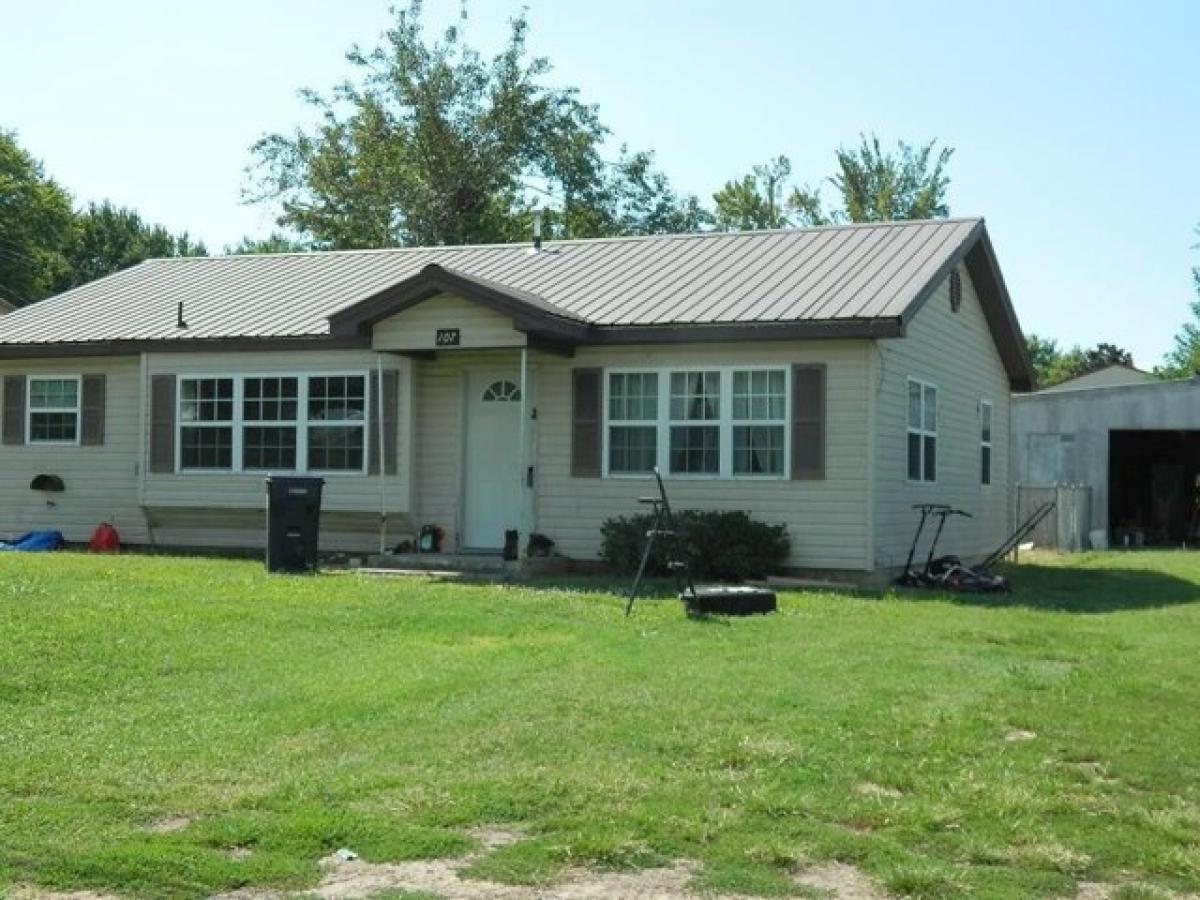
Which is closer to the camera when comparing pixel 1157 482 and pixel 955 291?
pixel 955 291

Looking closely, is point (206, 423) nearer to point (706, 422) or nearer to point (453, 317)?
point (453, 317)

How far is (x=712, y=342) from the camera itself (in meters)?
17.1

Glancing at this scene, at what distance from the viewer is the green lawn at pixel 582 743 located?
233 inches

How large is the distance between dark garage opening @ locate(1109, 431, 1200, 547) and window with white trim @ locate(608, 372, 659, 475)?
18233mm

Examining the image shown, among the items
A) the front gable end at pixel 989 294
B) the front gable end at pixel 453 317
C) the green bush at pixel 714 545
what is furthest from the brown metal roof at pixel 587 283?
the green bush at pixel 714 545

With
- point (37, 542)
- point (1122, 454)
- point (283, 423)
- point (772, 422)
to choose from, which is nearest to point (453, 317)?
point (283, 423)

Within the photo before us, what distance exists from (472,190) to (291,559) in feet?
91.8

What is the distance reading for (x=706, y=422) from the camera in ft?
57.2

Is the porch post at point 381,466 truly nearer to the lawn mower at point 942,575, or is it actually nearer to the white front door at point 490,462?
the white front door at point 490,462

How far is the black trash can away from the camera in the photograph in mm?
16516

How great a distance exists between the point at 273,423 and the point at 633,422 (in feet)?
16.3

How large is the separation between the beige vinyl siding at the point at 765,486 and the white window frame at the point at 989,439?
19.9 feet

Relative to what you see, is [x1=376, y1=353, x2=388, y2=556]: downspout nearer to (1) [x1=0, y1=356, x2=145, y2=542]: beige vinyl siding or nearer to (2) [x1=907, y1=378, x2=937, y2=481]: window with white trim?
(1) [x1=0, y1=356, x2=145, y2=542]: beige vinyl siding

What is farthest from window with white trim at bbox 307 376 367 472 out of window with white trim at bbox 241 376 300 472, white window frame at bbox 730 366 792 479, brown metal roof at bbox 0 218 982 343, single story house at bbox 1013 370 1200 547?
single story house at bbox 1013 370 1200 547
